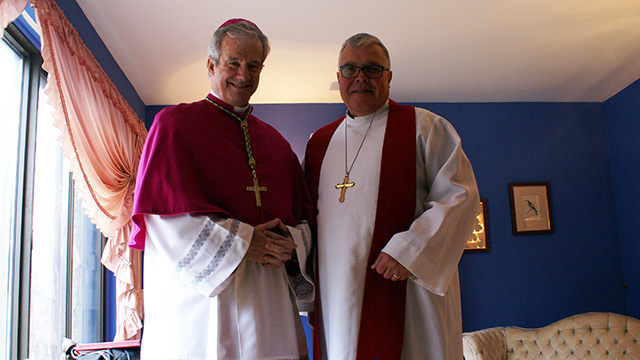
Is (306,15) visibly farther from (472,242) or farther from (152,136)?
(472,242)

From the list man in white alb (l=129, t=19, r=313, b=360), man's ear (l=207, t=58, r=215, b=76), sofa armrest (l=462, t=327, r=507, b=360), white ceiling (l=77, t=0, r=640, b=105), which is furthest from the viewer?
sofa armrest (l=462, t=327, r=507, b=360)

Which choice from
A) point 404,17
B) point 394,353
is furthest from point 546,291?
point 394,353

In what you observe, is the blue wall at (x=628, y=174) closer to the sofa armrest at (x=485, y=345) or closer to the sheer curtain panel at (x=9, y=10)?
the sofa armrest at (x=485, y=345)

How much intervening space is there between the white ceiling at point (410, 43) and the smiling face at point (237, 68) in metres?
1.64

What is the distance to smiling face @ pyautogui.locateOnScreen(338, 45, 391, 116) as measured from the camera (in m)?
1.95

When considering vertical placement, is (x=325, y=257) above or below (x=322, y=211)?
below

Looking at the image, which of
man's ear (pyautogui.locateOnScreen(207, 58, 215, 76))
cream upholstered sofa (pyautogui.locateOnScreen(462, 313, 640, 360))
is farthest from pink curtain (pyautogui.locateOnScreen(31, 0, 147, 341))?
cream upholstered sofa (pyautogui.locateOnScreen(462, 313, 640, 360))

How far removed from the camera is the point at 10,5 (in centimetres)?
208

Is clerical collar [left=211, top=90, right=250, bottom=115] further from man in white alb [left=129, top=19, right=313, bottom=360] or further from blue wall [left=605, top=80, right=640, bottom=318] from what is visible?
blue wall [left=605, top=80, right=640, bottom=318]

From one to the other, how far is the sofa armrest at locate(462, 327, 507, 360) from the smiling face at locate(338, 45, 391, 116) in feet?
9.29

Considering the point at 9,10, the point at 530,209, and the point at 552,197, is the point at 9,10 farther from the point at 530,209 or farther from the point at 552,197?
the point at 552,197

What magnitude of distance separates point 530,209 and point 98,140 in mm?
4067

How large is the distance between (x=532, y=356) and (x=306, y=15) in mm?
3343

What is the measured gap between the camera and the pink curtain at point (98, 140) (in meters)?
2.69
